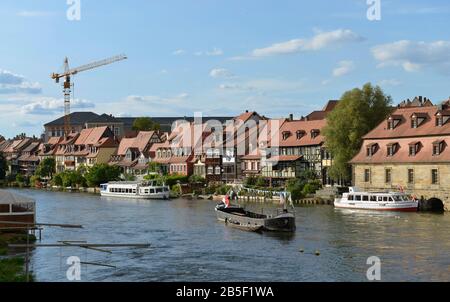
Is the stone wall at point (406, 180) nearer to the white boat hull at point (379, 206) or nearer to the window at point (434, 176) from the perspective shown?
the window at point (434, 176)

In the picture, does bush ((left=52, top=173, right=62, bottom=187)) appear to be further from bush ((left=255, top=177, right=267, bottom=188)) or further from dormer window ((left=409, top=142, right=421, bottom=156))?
dormer window ((left=409, top=142, right=421, bottom=156))

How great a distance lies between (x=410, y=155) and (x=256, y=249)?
94.7 feet

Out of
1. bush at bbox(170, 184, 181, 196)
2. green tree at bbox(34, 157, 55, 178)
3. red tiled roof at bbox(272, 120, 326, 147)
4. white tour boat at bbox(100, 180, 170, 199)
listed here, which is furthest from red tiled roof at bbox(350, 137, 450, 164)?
green tree at bbox(34, 157, 55, 178)

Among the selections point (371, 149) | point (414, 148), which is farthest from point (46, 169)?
point (414, 148)

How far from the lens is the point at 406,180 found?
63188 millimetres

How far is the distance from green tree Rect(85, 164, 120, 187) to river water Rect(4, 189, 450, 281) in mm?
49529

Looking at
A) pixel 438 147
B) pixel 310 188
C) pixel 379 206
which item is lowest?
pixel 379 206

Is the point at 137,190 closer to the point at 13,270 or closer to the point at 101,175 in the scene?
the point at 101,175

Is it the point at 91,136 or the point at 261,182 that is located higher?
the point at 91,136

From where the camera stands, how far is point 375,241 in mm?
40188

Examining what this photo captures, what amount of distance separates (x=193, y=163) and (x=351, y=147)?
103ft
